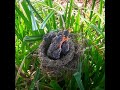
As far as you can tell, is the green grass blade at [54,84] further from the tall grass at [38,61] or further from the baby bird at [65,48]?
the baby bird at [65,48]

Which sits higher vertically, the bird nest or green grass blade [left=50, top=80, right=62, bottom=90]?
the bird nest

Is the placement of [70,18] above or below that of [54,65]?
above

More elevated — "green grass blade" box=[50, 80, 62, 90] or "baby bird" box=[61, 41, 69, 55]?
"baby bird" box=[61, 41, 69, 55]

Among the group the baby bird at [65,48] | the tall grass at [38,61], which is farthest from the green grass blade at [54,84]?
the baby bird at [65,48]

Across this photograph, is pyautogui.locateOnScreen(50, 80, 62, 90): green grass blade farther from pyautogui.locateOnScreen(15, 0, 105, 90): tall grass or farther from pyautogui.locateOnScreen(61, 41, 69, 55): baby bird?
pyautogui.locateOnScreen(61, 41, 69, 55): baby bird

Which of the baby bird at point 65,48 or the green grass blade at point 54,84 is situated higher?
the baby bird at point 65,48

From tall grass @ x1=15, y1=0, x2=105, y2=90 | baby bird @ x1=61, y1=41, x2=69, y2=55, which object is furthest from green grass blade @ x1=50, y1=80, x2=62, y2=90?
baby bird @ x1=61, y1=41, x2=69, y2=55

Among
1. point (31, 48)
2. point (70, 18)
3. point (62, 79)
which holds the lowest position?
point (62, 79)
